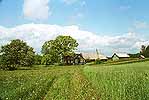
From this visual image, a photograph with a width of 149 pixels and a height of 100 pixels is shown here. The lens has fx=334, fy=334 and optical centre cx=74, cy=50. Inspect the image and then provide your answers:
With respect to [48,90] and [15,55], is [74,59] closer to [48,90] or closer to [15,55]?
[15,55]

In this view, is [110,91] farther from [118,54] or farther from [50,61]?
[118,54]

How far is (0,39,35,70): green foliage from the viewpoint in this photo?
86.0 meters

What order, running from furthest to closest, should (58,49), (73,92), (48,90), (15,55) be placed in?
(58,49), (15,55), (48,90), (73,92)

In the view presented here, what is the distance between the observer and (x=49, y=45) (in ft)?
374

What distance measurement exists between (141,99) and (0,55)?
258ft

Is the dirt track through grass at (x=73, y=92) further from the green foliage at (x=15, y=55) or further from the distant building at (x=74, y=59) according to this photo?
the distant building at (x=74, y=59)

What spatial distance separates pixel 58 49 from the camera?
113 m

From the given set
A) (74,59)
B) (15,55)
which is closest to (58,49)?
(74,59)

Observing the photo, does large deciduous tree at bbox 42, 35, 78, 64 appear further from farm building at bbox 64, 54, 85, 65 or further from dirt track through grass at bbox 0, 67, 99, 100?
dirt track through grass at bbox 0, 67, 99, 100

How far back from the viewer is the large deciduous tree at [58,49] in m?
111

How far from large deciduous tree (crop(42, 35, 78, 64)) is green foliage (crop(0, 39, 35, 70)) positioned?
20965 mm

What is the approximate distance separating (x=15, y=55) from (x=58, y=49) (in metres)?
28.3

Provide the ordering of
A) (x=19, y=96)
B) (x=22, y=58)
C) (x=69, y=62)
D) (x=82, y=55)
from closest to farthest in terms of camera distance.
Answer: (x=19, y=96)
(x=22, y=58)
(x=69, y=62)
(x=82, y=55)

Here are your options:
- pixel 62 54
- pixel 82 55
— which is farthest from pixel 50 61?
pixel 82 55
